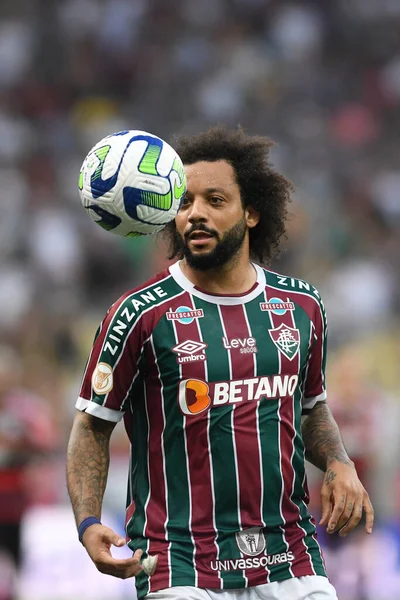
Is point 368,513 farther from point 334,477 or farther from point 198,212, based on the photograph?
point 198,212

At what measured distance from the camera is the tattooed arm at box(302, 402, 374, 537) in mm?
4332

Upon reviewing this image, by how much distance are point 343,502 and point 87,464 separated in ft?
3.18

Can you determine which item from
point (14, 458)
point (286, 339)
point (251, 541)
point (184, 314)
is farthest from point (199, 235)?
point (14, 458)

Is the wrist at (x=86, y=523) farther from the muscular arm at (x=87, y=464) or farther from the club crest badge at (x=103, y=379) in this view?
the club crest badge at (x=103, y=379)

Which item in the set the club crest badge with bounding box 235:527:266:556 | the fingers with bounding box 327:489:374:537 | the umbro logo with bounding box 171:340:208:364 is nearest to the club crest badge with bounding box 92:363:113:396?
the umbro logo with bounding box 171:340:208:364

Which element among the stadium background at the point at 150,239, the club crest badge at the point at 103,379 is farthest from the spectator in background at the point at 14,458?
the club crest badge at the point at 103,379

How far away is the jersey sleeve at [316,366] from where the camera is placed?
4734mm

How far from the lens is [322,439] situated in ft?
15.5

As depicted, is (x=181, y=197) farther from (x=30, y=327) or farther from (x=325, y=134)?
(x=325, y=134)

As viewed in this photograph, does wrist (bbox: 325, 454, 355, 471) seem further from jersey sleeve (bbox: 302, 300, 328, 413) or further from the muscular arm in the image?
the muscular arm

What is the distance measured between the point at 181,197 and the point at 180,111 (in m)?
11.7

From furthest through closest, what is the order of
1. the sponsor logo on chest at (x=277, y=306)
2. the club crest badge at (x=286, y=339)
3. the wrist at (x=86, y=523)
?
the sponsor logo on chest at (x=277, y=306) < the club crest badge at (x=286, y=339) < the wrist at (x=86, y=523)

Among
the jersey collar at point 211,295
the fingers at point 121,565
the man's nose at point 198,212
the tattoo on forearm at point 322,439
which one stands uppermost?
the man's nose at point 198,212

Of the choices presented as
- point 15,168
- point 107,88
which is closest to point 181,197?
point 15,168
